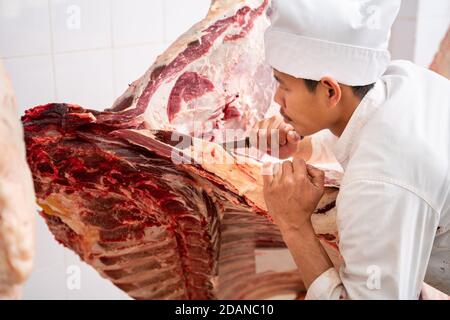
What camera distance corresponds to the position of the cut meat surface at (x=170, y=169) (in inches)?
48.9

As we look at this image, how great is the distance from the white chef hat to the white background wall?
0.32 metres

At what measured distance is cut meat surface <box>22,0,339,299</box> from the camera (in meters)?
1.24

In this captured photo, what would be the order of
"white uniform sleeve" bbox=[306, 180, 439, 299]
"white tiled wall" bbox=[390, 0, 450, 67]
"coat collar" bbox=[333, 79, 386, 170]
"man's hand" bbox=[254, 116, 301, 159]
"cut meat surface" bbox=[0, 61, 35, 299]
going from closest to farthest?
"cut meat surface" bbox=[0, 61, 35, 299] < "white uniform sleeve" bbox=[306, 180, 439, 299] < "coat collar" bbox=[333, 79, 386, 170] < "man's hand" bbox=[254, 116, 301, 159] < "white tiled wall" bbox=[390, 0, 450, 67]

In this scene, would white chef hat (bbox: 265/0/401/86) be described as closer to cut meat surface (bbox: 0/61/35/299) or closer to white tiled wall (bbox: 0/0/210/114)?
white tiled wall (bbox: 0/0/210/114)

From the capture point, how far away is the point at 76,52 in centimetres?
124

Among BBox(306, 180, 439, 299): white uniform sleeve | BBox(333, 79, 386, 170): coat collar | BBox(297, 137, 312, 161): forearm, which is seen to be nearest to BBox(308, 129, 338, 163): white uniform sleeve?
BBox(297, 137, 312, 161): forearm

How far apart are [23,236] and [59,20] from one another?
22.4 inches

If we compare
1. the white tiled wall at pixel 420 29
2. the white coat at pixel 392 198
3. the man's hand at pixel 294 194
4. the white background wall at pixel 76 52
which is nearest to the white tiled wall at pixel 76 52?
the white background wall at pixel 76 52

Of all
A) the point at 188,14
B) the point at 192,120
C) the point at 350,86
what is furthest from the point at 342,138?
the point at 188,14

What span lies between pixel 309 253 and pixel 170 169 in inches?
13.9

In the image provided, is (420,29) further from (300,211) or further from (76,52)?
(76,52)
